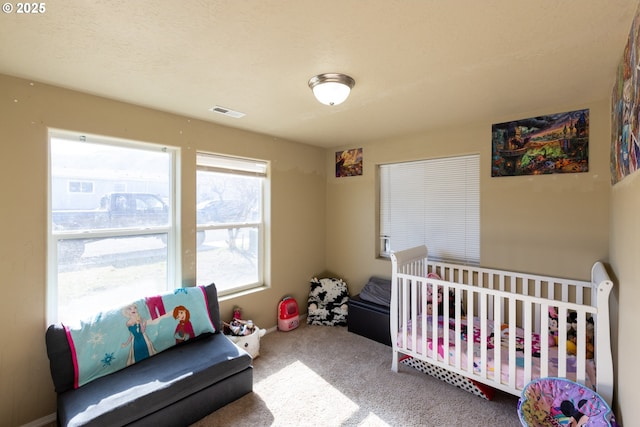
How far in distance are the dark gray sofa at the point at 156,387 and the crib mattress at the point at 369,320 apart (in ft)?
4.58

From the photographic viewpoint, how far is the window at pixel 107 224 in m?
2.13

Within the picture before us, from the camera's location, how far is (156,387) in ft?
6.04

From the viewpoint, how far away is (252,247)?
341 centimetres

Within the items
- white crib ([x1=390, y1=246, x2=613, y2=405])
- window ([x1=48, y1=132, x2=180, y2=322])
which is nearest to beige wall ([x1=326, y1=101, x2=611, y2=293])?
white crib ([x1=390, y1=246, x2=613, y2=405])

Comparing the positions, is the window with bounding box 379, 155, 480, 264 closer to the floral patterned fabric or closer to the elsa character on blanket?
the floral patterned fabric

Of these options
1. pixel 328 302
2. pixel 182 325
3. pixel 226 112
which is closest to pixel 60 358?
pixel 182 325

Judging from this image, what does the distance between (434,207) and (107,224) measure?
3.09m

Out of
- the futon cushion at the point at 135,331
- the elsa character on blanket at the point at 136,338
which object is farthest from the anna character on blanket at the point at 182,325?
the elsa character on blanket at the point at 136,338

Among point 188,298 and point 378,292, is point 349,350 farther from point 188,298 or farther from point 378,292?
point 188,298

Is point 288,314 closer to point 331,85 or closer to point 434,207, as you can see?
point 434,207

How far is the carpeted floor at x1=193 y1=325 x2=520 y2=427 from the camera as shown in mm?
1996

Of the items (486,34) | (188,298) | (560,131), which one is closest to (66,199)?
(188,298)

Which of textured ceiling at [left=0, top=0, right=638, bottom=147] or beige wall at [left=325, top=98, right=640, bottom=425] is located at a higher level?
textured ceiling at [left=0, top=0, right=638, bottom=147]

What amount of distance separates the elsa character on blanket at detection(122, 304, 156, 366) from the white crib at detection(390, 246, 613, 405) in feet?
6.52
